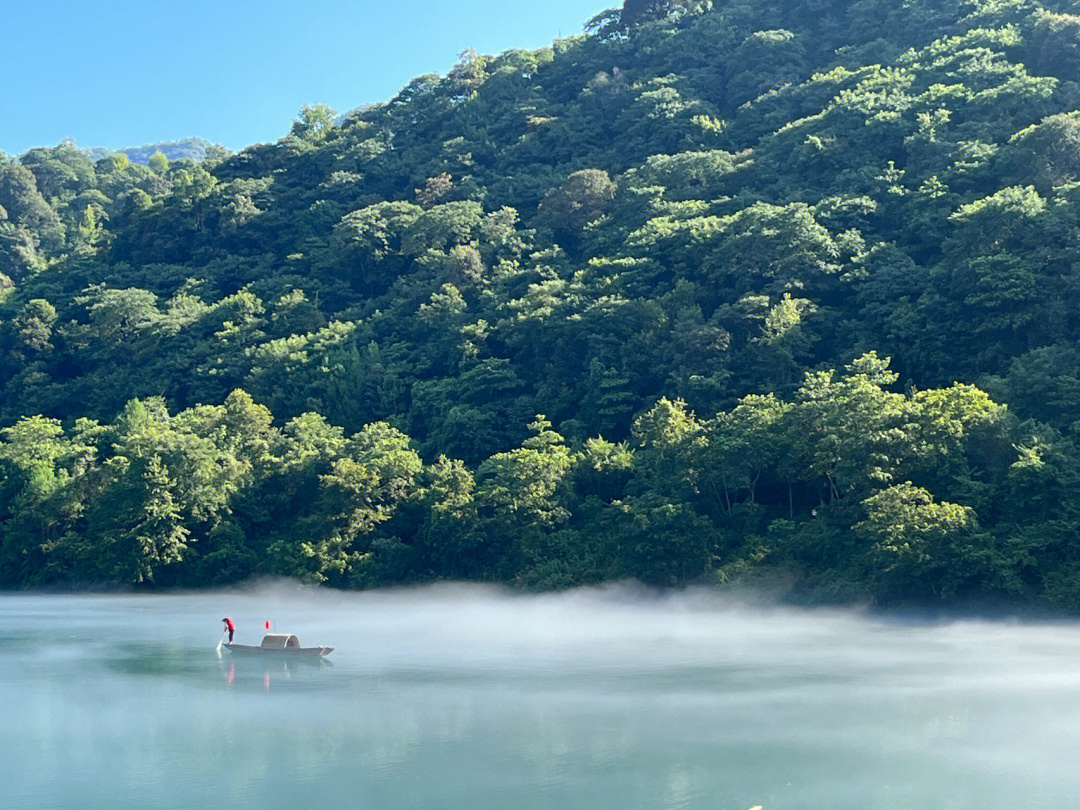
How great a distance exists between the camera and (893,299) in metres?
39.1

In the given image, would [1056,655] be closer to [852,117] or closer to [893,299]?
[893,299]

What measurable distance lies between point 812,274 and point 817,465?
11.5 metres

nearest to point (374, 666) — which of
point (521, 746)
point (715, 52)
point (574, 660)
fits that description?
point (574, 660)

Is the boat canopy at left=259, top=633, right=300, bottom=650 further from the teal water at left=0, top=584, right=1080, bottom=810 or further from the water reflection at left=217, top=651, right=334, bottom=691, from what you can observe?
the teal water at left=0, top=584, right=1080, bottom=810

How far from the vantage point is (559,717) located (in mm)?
17203

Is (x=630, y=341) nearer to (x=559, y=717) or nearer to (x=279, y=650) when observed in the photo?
(x=279, y=650)

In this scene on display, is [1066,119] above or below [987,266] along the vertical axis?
above

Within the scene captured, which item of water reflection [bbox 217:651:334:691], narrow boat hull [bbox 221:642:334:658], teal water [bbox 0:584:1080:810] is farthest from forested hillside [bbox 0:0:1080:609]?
water reflection [bbox 217:651:334:691]

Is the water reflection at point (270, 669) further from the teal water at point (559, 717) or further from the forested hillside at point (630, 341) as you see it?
the forested hillside at point (630, 341)

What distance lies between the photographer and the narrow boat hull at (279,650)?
22812 millimetres

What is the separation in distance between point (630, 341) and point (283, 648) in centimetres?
2257

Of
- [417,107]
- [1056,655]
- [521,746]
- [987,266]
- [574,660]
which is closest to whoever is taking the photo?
[521,746]

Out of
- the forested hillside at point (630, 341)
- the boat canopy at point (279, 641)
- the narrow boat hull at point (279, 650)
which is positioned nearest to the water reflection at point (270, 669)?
the narrow boat hull at point (279, 650)

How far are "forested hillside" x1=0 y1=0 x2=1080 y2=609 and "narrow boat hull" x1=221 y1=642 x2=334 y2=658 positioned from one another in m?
12.1
